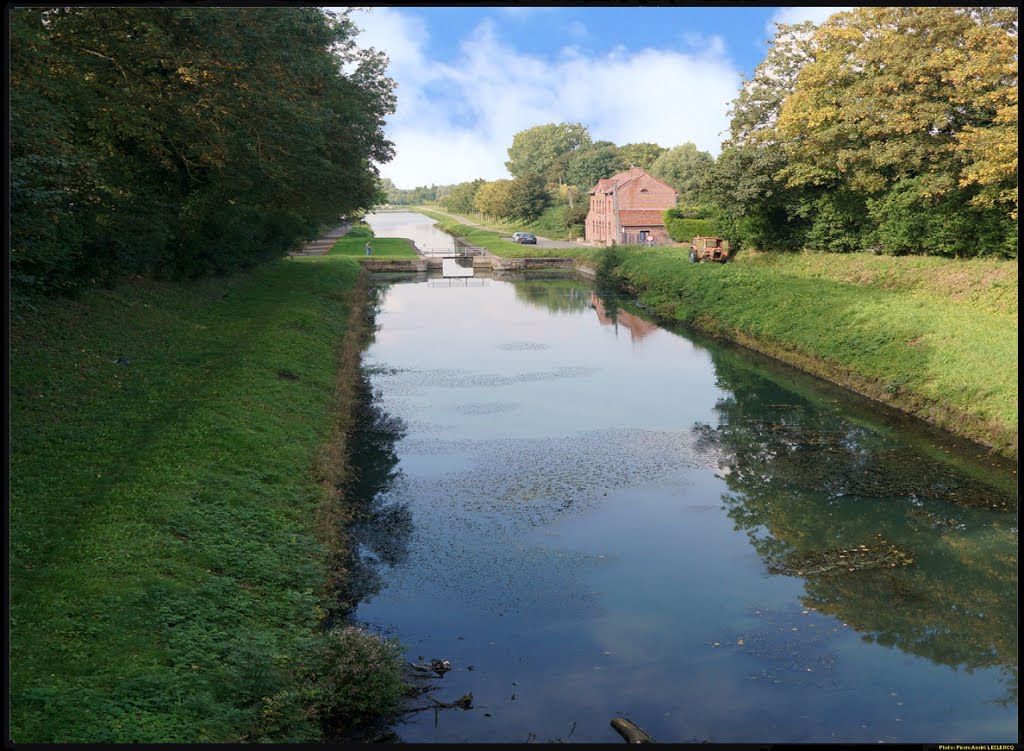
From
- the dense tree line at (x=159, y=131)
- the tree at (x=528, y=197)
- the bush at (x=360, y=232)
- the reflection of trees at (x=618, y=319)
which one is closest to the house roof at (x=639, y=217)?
the reflection of trees at (x=618, y=319)

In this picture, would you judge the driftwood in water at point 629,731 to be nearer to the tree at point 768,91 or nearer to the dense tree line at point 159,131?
the dense tree line at point 159,131

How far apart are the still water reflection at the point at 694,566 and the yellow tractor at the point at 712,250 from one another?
79.6 ft

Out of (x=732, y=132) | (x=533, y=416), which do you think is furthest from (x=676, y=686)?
(x=732, y=132)

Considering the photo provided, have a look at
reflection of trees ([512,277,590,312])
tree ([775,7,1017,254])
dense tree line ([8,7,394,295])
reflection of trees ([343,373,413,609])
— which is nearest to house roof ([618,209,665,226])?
reflection of trees ([512,277,590,312])

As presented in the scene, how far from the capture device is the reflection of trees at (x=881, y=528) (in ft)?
37.9

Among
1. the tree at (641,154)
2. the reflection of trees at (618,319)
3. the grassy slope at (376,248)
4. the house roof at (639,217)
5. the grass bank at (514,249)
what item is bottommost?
A: the reflection of trees at (618,319)

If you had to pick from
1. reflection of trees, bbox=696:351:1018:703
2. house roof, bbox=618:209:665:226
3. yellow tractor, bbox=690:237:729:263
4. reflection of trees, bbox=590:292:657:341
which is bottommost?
reflection of trees, bbox=696:351:1018:703

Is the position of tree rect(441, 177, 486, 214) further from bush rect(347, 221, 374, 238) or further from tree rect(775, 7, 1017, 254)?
tree rect(775, 7, 1017, 254)

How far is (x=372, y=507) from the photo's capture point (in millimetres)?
15977

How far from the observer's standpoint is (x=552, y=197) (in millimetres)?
110125

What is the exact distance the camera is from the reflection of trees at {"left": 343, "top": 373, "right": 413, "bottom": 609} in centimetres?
1310

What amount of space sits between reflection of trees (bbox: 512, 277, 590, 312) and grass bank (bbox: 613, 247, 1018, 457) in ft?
19.4

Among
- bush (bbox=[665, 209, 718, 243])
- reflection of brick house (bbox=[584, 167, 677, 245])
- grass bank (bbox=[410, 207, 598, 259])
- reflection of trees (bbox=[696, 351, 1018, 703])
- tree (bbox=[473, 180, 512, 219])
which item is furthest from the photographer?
tree (bbox=[473, 180, 512, 219])

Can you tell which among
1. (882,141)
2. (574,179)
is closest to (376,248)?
(574,179)
